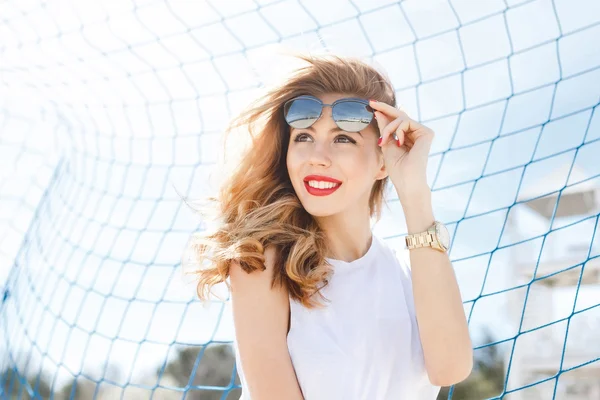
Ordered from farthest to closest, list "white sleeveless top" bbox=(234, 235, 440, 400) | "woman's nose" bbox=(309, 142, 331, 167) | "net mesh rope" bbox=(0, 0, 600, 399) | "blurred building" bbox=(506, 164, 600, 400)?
1. "blurred building" bbox=(506, 164, 600, 400)
2. "net mesh rope" bbox=(0, 0, 600, 399)
3. "woman's nose" bbox=(309, 142, 331, 167)
4. "white sleeveless top" bbox=(234, 235, 440, 400)

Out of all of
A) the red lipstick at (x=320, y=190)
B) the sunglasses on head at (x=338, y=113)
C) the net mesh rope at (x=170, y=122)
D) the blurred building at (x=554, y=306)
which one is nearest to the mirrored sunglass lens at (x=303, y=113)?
the sunglasses on head at (x=338, y=113)

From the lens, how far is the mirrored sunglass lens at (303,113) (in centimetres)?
150

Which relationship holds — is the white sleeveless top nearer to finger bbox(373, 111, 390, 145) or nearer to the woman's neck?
the woman's neck

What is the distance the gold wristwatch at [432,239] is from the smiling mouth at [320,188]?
18 cm

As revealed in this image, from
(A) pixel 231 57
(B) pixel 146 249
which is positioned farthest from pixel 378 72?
(B) pixel 146 249

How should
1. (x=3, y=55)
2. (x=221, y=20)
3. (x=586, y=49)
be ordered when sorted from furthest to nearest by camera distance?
(x=3, y=55)
(x=221, y=20)
(x=586, y=49)

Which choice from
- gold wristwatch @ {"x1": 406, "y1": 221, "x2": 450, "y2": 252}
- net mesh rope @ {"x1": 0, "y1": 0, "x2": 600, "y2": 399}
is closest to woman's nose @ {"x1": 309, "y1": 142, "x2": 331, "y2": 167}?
gold wristwatch @ {"x1": 406, "y1": 221, "x2": 450, "y2": 252}

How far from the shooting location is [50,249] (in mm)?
3615

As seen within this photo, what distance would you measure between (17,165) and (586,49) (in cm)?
281

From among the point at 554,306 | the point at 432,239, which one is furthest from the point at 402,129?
the point at 554,306

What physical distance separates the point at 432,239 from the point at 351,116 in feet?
0.95

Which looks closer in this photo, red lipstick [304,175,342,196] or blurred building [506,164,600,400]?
red lipstick [304,175,342,196]

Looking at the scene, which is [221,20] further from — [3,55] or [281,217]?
[281,217]

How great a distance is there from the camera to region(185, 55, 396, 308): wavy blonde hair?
1.42 meters
